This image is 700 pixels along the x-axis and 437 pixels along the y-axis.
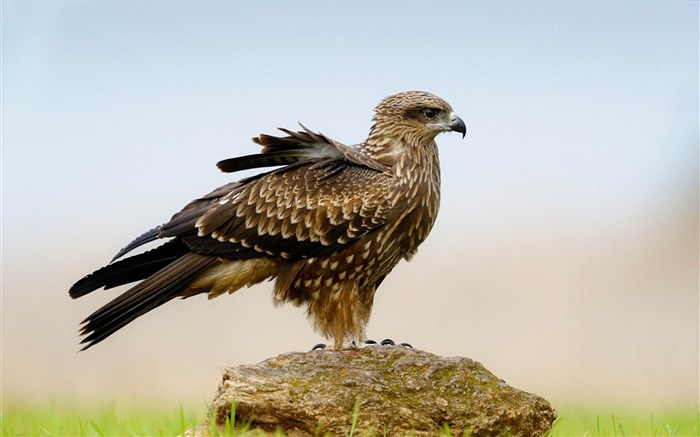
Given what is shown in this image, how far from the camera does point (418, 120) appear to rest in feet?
22.7

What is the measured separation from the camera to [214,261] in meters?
6.59

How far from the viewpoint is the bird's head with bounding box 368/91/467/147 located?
271 inches

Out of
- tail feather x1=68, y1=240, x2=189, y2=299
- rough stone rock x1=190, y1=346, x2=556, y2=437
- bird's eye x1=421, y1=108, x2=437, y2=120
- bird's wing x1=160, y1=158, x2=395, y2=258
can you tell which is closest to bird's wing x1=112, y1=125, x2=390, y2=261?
bird's wing x1=160, y1=158, x2=395, y2=258

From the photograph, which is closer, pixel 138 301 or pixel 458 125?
pixel 138 301

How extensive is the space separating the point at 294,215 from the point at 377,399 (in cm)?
154

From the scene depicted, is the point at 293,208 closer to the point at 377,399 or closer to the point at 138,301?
the point at 138,301

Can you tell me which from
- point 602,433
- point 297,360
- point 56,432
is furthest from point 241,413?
point 602,433

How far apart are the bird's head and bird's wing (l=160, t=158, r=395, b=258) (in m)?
0.46

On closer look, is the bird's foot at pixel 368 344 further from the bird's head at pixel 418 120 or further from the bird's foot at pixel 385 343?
the bird's head at pixel 418 120

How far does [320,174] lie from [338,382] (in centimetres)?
165

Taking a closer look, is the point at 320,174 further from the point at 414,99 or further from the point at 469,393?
the point at 469,393

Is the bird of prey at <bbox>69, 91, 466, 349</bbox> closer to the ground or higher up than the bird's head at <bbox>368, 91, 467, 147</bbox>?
closer to the ground

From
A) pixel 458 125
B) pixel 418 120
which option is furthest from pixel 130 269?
pixel 458 125

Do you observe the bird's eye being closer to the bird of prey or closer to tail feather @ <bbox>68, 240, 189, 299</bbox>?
the bird of prey
